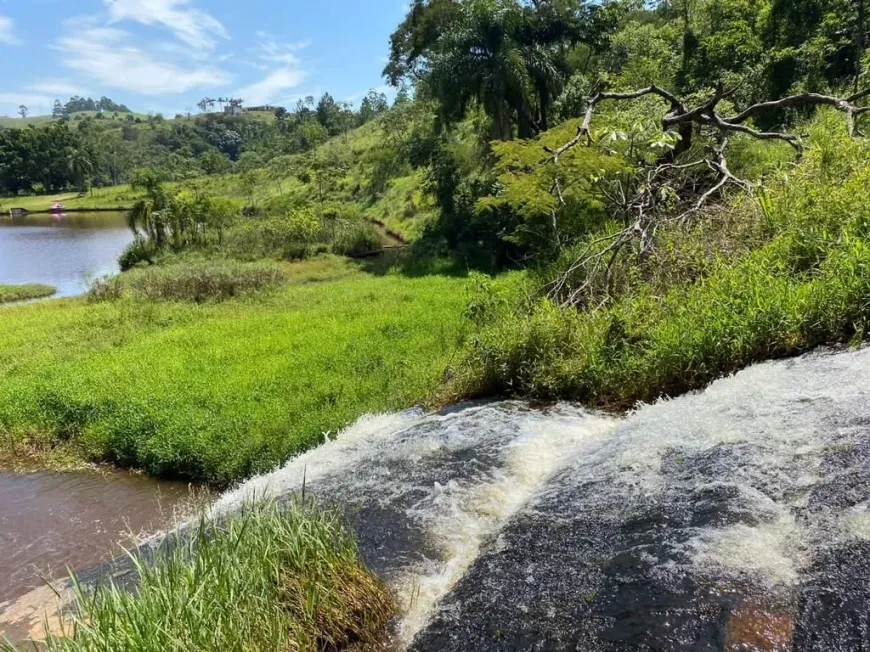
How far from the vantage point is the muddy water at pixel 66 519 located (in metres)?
6.70

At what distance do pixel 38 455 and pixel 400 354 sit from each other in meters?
6.45

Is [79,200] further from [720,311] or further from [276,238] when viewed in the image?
[720,311]

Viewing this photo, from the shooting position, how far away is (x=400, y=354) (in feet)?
37.6

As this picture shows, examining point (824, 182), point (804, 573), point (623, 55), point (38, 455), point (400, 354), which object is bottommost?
point (38, 455)

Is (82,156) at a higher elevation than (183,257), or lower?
higher

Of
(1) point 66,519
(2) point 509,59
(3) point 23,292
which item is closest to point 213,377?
(1) point 66,519

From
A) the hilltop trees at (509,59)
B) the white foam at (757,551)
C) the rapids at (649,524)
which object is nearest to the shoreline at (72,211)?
the hilltop trees at (509,59)

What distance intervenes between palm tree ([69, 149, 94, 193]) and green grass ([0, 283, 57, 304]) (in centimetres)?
7508

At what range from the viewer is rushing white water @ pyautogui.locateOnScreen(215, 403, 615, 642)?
16.0 ft

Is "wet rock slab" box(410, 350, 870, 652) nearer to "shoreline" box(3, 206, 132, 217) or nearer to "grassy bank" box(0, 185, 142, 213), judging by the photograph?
"shoreline" box(3, 206, 132, 217)

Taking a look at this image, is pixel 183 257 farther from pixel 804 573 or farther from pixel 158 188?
pixel 804 573

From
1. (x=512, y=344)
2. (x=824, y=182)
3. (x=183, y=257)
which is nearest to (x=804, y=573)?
(x=512, y=344)

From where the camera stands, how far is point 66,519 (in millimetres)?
7887

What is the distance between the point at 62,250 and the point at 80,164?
59.8 m
